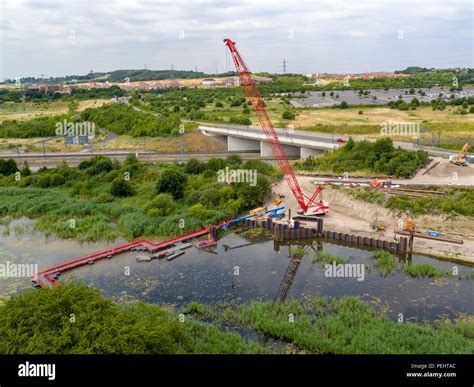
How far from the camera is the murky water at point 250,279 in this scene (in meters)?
23.9

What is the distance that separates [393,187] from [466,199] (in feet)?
20.6

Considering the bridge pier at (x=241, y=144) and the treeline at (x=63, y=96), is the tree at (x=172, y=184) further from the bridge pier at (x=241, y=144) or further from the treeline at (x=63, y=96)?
the treeline at (x=63, y=96)

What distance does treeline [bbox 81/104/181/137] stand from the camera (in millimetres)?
74125

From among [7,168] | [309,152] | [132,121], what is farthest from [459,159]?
[132,121]

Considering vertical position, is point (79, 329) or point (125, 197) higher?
point (125, 197)

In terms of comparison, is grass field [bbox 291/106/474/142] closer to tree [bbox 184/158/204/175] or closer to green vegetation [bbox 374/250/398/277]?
tree [bbox 184/158/204/175]

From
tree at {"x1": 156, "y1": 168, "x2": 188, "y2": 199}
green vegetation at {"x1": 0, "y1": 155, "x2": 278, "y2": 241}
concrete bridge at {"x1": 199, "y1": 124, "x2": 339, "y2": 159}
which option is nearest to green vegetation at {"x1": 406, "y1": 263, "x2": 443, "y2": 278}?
green vegetation at {"x1": 0, "y1": 155, "x2": 278, "y2": 241}

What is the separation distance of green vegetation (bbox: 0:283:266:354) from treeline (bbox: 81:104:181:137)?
55.9 m

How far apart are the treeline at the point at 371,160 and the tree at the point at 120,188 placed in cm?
1915

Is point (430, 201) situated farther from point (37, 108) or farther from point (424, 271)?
point (37, 108)

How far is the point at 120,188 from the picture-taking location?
42.7 metres

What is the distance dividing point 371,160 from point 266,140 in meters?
16.5
